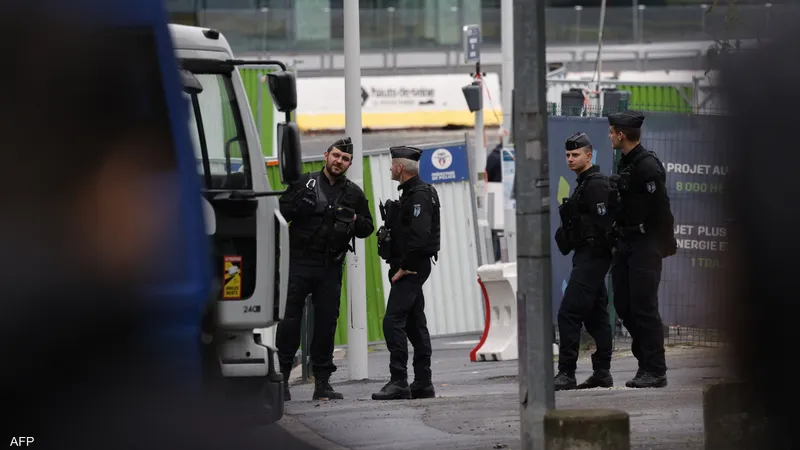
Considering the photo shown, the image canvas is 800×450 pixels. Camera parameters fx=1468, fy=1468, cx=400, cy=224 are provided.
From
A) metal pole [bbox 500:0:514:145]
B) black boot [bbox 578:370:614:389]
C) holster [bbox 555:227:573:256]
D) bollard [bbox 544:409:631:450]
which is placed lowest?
black boot [bbox 578:370:614:389]

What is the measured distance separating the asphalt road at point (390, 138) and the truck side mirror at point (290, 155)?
68.6 ft

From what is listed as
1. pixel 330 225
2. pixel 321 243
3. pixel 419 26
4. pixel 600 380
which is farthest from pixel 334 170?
pixel 419 26

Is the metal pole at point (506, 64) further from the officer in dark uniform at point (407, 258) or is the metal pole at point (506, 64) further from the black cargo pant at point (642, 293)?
the black cargo pant at point (642, 293)

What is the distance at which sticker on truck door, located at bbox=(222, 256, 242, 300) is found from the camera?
8.84 m

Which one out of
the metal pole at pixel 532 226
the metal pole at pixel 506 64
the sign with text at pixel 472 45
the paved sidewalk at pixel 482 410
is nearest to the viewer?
the metal pole at pixel 532 226

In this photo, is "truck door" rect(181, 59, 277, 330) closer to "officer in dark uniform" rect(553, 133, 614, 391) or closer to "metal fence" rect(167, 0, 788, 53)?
"officer in dark uniform" rect(553, 133, 614, 391)

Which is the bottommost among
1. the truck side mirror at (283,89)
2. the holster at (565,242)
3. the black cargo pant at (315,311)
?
the black cargo pant at (315,311)

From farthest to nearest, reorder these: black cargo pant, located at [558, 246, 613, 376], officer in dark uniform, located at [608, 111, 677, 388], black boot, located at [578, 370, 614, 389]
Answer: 1. black boot, located at [578, 370, 614, 389]
2. black cargo pant, located at [558, 246, 613, 376]
3. officer in dark uniform, located at [608, 111, 677, 388]

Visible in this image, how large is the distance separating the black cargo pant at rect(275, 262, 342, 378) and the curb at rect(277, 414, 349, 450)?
3.41ft

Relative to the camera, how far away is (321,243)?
1131cm

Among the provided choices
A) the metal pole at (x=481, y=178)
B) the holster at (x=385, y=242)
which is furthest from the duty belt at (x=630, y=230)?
the metal pole at (x=481, y=178)

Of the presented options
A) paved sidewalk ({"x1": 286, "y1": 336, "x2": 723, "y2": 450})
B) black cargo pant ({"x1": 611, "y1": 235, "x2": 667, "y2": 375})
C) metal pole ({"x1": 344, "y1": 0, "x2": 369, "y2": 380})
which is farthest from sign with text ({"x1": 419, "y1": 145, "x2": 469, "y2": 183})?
black cargo pant ({"x1": 611, "y1": 235, "x2": 667, "y2": 375})

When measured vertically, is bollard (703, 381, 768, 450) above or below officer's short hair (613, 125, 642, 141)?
below

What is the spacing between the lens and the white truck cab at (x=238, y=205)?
350 inches
